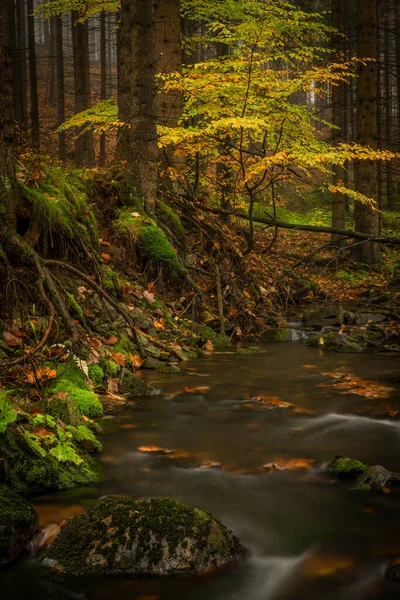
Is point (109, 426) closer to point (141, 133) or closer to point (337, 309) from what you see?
point (141, 133)

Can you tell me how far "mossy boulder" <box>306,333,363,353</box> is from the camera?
7.79 meters

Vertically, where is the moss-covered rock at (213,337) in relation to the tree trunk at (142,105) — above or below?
below

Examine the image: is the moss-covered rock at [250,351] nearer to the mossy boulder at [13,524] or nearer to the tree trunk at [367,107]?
the mossy boulder at [13,524]

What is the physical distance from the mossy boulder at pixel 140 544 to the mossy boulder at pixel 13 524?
0.15 metres

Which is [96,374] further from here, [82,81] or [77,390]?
[82,81]

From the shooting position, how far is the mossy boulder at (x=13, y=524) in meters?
2.54

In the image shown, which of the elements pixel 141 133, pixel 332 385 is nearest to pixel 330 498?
pixel 332 385

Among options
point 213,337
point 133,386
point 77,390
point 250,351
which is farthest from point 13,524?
point 213,337

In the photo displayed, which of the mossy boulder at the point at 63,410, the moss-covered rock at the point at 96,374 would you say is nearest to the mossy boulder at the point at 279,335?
the moss-covered rock at the point at 96,374

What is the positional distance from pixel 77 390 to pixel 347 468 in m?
2.37

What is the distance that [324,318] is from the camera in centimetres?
977

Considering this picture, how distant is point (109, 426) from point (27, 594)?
2.14 meters

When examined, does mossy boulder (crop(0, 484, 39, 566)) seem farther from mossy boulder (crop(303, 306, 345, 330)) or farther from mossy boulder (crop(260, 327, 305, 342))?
mossy boulder (crop(303, 306, 345, 330))

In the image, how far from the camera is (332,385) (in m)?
5.91
